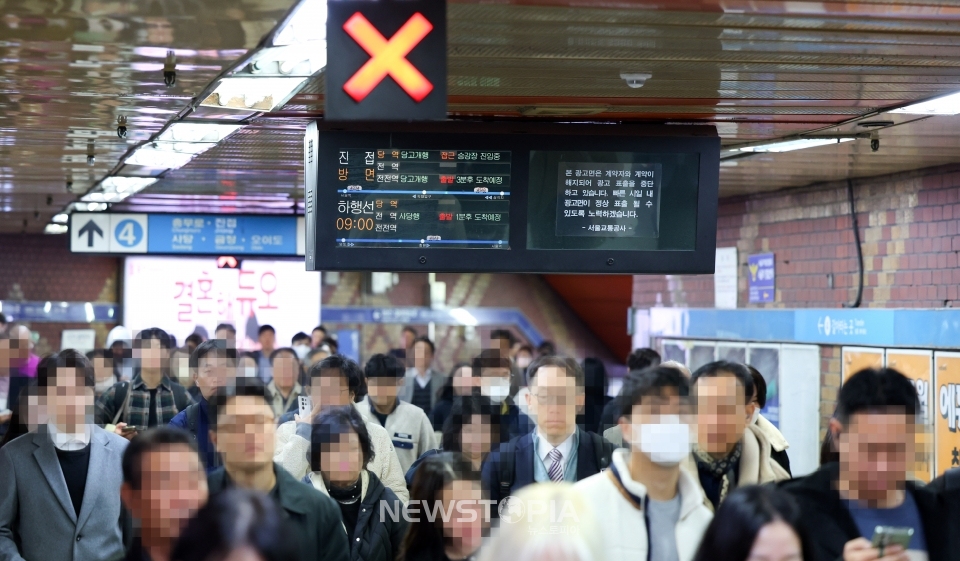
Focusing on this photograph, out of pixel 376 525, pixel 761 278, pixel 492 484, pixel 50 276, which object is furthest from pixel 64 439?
pixel 50 276

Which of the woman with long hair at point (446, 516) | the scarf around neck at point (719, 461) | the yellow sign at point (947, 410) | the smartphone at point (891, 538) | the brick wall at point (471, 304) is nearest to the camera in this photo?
the smartphone at point (891, 538)

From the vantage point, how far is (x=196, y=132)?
292 inches

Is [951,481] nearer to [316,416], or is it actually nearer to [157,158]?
[316,416]

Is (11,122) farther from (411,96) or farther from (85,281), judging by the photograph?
(85,281)

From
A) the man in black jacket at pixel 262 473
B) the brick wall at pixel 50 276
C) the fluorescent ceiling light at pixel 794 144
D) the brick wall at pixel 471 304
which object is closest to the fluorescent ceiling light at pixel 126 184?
the fluorescent ceiling light at pixel 794 144

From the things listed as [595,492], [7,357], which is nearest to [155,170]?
[7,357]

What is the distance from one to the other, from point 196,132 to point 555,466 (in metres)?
3.66

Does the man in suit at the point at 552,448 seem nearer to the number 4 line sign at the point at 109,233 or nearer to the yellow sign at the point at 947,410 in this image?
the yellow sign at the point at 947,410

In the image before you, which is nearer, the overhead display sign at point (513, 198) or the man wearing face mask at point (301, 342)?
the overhead display sign at point (513, 198)

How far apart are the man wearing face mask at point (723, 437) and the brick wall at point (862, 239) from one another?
14.1 ft

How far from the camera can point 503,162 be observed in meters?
5.88

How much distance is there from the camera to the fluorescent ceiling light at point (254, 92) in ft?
18.5

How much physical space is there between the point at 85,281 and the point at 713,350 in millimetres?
12699

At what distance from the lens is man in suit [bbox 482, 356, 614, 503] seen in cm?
490
